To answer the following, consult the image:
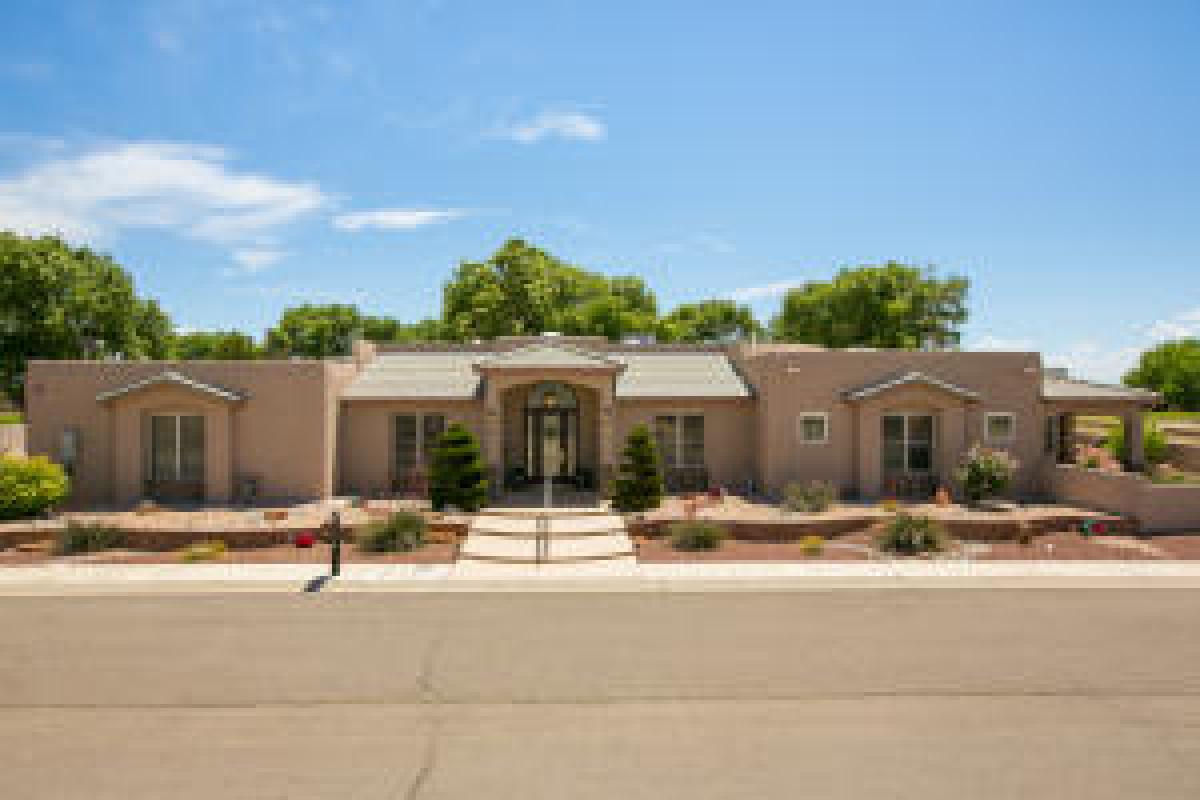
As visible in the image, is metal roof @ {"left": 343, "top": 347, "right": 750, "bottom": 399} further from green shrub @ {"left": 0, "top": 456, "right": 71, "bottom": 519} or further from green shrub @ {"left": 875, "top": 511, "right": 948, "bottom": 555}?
green shrub @ {"left": 0, "top": 456, "right": 71, "bottom": 519}

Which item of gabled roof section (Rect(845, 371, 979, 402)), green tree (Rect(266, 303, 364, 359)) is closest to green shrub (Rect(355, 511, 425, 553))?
gabled roof section (Rect(845, 371, 979, 402))

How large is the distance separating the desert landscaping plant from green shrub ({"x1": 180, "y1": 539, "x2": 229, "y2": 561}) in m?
20.1

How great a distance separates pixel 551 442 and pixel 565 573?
8.86 metres

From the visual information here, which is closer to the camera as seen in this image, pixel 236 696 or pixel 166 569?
pixel 236 696

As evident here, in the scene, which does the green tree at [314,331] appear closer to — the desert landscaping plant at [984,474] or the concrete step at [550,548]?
the concrete step at [550,548]

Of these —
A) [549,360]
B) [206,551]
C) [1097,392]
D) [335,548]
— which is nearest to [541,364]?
[549,360]

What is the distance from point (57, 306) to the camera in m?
38.7

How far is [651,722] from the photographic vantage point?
8.27 meters

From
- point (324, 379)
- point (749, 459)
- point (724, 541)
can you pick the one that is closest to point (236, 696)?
point (724, 541)

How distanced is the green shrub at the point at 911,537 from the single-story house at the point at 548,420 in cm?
534

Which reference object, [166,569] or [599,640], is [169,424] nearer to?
[166,569]

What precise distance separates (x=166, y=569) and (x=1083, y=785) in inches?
646

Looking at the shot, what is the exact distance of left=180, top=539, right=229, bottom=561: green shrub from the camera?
16.3 m

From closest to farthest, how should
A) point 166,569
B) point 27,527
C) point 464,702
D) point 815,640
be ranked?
point 464,702 < point 815,640 < point 166,569 < point 27,527
